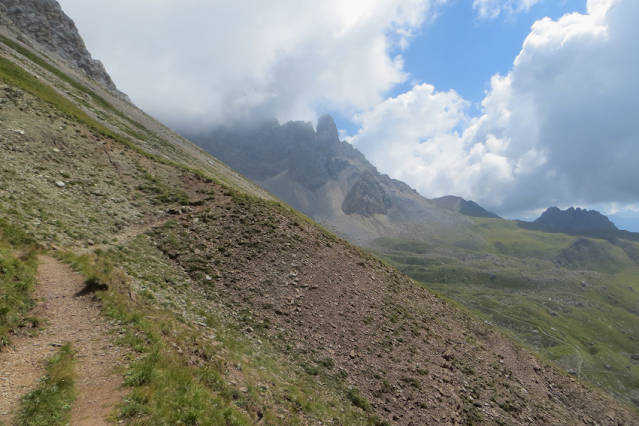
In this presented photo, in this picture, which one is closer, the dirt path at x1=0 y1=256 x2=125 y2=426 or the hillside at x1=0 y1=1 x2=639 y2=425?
the dirt path at x1=0 y1=256 x2=125 y2=426

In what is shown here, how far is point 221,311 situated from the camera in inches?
819

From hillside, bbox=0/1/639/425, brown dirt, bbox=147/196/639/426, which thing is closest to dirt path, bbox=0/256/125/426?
hillside, bbox=0/1/639/425

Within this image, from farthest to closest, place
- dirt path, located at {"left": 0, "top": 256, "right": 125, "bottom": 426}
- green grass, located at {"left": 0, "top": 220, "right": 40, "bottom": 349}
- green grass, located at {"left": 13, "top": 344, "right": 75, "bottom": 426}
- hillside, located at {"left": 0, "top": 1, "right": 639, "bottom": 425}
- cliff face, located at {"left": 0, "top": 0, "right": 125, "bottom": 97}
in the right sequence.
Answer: cliff face, located at {"left": 0, "top": 0, "right": 125, "bottom": 97}, hillside, located at {"left": 0, "top": 1, "right": 639, "bottom": 425}, green grass, located at {"left": 0, "top": 220, "right": 40, "bottom": 349}, dirt path, located at {"left": 0, "top": 256, "right": 125, "bottom": 426}, green grass, located at {"left": 13, "top": 344, "right": 75, "bottom": 426}

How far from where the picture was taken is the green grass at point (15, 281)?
1191 cm

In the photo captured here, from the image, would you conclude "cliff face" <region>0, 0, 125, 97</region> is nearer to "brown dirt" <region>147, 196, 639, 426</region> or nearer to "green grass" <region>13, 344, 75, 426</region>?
"brown dirt" <region>147, 196, 639, 426</region>

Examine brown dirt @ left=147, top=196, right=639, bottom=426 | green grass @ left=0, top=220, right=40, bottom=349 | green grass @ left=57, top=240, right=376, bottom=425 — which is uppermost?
brown dirt @ left=147, top=196, right=639, bottom=426

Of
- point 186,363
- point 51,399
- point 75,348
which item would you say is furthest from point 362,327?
point 51,399

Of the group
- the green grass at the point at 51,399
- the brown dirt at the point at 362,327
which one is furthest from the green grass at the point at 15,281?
the brown dirt at the point at 362,327

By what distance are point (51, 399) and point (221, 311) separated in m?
12.3

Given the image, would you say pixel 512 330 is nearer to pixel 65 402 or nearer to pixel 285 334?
pixel 285 334

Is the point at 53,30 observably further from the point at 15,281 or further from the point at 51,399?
the point at 51,399

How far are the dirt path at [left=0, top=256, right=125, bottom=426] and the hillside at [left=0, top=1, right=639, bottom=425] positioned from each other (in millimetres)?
132

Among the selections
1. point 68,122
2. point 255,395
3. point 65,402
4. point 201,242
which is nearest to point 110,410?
point 65,402

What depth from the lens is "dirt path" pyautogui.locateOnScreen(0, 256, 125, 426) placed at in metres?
8.84
